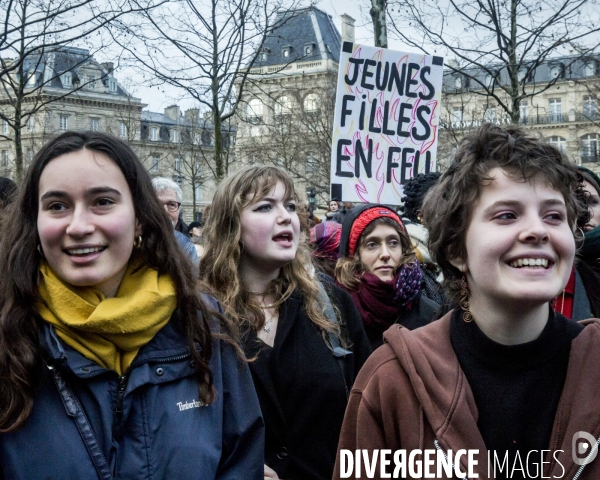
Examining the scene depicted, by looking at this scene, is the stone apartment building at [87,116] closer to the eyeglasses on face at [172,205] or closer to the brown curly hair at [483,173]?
the eyeglasses on face at [172,205]

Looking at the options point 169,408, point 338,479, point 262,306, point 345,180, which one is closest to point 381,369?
point 338,479

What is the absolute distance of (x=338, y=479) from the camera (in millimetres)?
2234

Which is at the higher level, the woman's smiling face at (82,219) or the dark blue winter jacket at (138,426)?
the woman's smiling face at (82,219)

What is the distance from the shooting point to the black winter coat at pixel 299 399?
312cm

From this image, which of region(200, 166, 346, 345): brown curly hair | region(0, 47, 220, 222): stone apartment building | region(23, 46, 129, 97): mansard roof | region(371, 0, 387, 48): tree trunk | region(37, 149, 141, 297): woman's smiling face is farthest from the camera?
region(0, 47, 220, 222): stone apartment building

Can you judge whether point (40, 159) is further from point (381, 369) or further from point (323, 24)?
point (323, 24)

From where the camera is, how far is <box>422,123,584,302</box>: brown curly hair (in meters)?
2.20

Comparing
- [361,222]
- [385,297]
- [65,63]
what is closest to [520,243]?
[385,297]

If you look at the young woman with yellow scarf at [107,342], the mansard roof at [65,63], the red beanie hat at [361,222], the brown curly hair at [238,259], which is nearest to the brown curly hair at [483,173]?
the young woman with yellow scarf at [107,342]

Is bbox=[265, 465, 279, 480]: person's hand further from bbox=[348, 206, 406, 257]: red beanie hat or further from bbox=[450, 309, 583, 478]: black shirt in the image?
bbox=[348, 206, 406, 257]: red beanie hat

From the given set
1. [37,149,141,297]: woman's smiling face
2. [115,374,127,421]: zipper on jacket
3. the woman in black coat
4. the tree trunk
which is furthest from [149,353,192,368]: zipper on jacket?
the tree trunk

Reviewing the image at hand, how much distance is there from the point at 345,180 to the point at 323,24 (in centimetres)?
4690

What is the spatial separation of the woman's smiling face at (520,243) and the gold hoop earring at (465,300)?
0.33 feet
